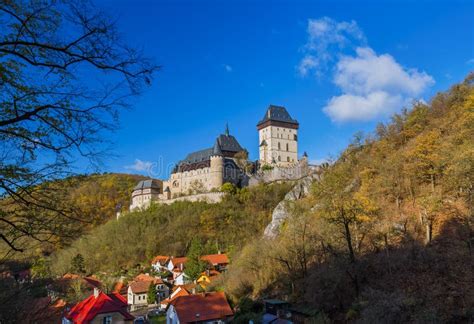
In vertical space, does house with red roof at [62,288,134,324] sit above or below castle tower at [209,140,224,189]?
below

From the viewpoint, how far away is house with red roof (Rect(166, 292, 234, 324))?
73.4 ft

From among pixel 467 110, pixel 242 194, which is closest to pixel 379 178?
pixel 467 110

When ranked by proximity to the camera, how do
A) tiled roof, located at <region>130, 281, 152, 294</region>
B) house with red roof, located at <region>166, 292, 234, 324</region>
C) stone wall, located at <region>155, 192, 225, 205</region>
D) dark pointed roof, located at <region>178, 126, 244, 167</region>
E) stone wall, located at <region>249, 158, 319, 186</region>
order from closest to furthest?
house with red roof, located at <region>166, 292, 234, 324</region>, tiled roof, located at <region>130, 281, 152, 294</region>, stone wall, located at <region>155, 192, 225, 205</region>, stone wall, located at <region>249, 158, 319, 186</region>, dark pointed roof, located at <region>178, 126, 244, 167</region>

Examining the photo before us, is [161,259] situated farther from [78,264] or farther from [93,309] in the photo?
[93,309]

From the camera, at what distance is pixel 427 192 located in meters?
20.2

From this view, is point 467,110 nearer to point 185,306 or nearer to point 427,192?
point 427,192

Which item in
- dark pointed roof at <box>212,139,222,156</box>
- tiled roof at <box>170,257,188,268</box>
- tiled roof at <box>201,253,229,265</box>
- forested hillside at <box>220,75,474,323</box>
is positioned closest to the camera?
forested hillside at <box>220,75,474,323</box>

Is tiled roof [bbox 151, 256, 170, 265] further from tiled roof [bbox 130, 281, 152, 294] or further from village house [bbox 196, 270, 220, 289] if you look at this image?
village house [bbox 196, 270, 220, 289]

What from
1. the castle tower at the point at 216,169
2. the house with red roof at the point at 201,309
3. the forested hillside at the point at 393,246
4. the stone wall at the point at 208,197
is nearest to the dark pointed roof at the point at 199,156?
the castle tower at the point at 216,169

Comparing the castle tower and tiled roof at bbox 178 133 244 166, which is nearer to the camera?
the castle tower

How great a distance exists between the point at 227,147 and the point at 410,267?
1629 inches

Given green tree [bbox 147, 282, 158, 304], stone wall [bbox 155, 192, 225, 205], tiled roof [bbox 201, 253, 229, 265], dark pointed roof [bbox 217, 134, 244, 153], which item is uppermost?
dark pointed roof [bbox 217, 134, 244, 153]

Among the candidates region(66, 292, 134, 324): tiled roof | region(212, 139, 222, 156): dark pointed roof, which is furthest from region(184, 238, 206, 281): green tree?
region(66, 292, 134, 324): tiled roof

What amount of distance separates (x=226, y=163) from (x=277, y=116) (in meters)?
12.4
